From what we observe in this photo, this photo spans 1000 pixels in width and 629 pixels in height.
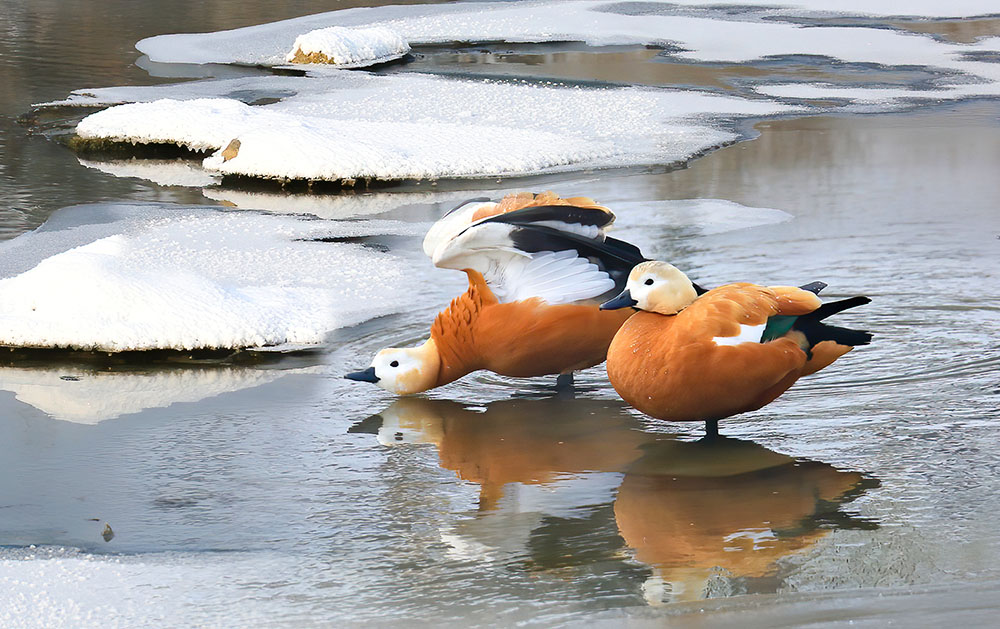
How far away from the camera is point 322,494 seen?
14.0 ft

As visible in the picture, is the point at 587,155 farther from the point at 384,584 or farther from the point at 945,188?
the point at 384,584

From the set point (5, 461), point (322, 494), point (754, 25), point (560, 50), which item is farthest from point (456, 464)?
point (754, 25)

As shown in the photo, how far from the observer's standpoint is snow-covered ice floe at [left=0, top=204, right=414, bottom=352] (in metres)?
5.95

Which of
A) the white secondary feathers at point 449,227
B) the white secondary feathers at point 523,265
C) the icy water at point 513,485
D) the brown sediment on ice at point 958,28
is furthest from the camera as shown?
the brown sediment on ice at point 958,28

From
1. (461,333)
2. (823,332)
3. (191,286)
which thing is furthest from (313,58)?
(823,332)

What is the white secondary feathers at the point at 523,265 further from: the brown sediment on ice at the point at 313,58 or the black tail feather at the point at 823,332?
the brown sediment on ice at the point at 313,58

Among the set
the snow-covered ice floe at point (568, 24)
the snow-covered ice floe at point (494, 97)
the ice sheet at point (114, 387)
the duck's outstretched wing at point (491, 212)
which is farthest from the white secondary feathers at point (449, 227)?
the snow-covered ice floe at point (568, 24)

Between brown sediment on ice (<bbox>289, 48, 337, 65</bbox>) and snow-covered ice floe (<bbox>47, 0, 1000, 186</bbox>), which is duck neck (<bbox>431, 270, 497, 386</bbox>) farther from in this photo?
brown sediment on ice (<bbox>289, 48, 337, 65</bbox>)

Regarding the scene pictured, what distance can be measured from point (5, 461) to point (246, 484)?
99 centimetres

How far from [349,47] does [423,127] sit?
6334 millimetres

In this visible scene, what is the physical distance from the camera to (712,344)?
14.4 ft

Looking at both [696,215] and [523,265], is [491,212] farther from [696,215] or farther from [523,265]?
[696,215]

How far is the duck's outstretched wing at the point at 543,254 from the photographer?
514 centimetres

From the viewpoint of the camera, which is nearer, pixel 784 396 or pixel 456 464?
pixel 456 464
